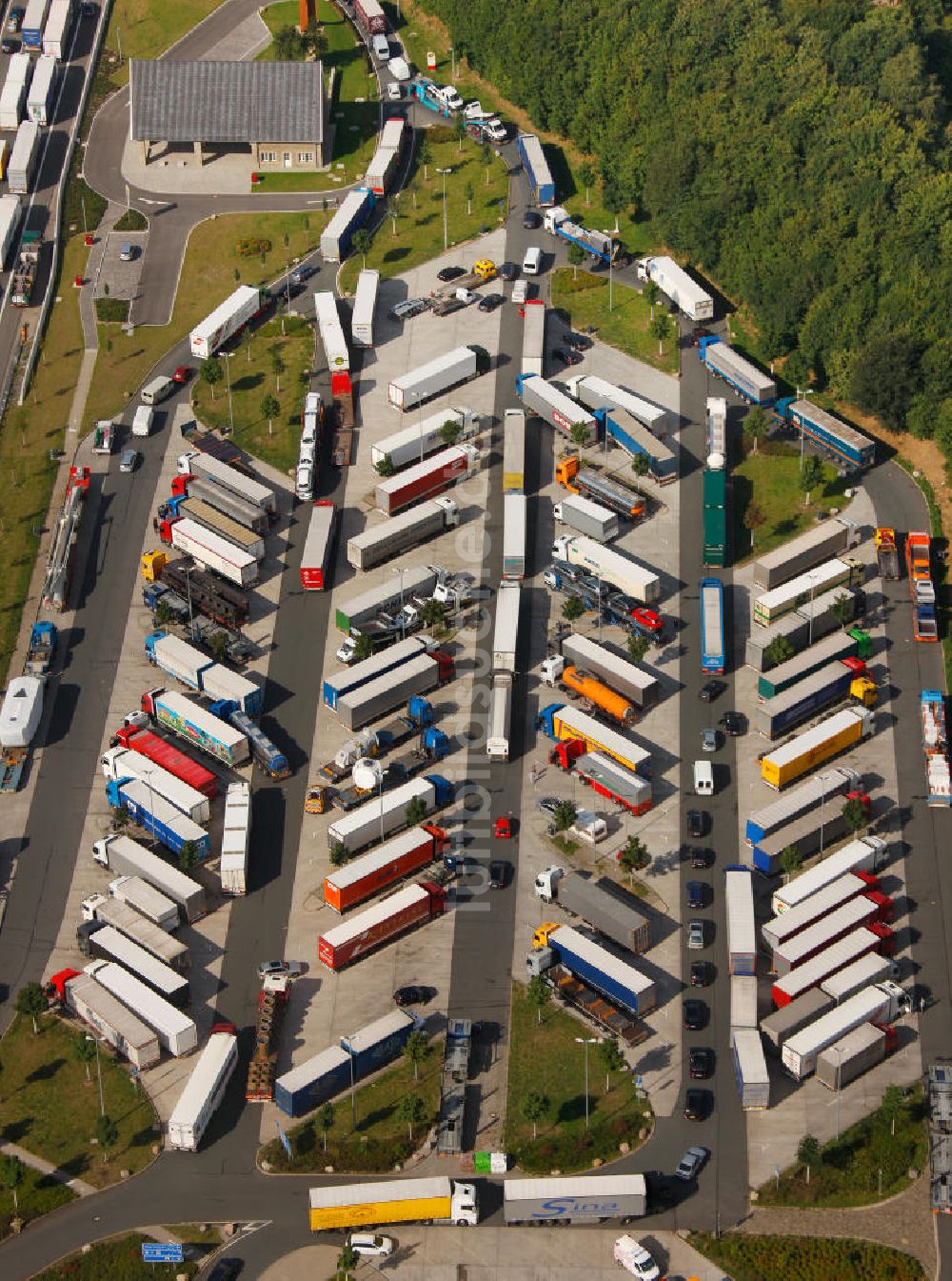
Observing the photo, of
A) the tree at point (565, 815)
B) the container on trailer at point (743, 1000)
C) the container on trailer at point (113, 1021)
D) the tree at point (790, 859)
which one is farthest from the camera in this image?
the tree at point (565, 815)

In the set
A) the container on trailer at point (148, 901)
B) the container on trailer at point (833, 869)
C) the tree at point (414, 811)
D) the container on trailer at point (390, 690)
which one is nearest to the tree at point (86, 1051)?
the container on trailer at point (148, 901)

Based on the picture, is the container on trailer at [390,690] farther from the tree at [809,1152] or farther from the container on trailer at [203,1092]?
the tree at [809,1152]

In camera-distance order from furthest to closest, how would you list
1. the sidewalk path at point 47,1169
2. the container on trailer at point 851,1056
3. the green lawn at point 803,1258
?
the container on trailer at point 851,1056 < the sidewalk path at point 47,1169 < the green lawn at point 803,1258

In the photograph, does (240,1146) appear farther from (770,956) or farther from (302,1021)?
(770,956)

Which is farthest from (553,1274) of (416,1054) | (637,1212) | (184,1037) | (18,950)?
(18,950)

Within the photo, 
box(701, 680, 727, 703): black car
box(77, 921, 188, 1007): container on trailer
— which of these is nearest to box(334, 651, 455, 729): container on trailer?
box(701, 680, 727, 703): black car

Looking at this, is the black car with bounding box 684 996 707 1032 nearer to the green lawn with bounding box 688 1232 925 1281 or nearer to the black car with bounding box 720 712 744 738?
the green lawn with bounding box 688 1232 925 1281
